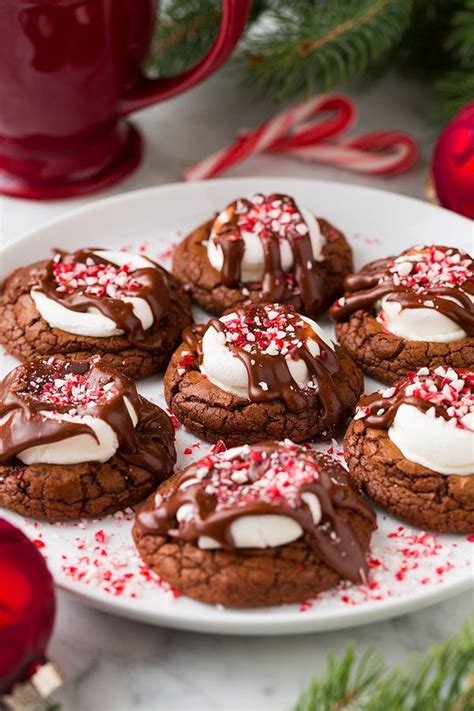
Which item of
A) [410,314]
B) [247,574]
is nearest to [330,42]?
[410,314]

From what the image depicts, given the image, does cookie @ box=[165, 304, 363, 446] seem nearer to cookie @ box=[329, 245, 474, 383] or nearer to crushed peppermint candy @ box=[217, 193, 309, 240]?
cookie @ box=[329, 245, 474, 383]

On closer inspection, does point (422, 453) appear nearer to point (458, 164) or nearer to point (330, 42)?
point (458, 164)

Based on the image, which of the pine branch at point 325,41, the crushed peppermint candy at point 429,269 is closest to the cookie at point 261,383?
the crushed peppermint candy at point 429,269

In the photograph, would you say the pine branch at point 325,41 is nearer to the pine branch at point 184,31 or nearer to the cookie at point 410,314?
the pine branch at point 184,31

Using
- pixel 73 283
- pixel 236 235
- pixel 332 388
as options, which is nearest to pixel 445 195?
pixel 236 235

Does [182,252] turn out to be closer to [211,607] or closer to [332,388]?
[332,388]
